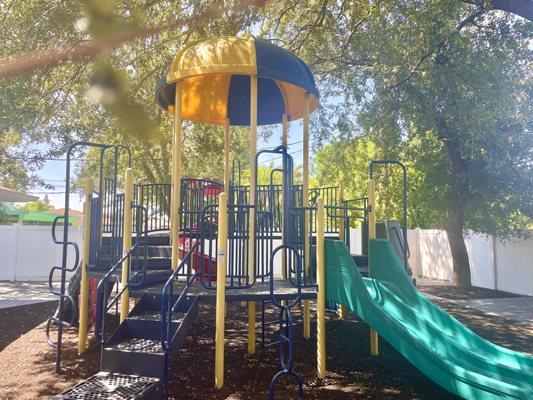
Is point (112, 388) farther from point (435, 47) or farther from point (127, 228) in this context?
point (435, 47)

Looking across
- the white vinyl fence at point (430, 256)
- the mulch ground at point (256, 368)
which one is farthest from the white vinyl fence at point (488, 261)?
the mulch ground at point (256, 368)

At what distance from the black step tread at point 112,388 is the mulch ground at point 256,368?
0.75 metres

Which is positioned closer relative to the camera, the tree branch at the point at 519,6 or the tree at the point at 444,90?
the tree branch at the point at 519,6

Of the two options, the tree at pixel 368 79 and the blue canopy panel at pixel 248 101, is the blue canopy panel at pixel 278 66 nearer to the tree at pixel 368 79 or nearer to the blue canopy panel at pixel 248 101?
the blue canopy panel at pixel 248 101

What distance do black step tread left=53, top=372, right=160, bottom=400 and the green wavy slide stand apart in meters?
2.23

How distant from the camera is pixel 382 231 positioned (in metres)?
7.53

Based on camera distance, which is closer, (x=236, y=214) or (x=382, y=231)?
(x=236, y=214)

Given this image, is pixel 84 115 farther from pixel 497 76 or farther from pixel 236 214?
pixel 497 76

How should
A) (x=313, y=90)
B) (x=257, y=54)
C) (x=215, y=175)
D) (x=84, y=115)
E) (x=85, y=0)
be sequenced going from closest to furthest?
1. (x=257, y=54)
2. (x=313, y=90)
3. (x=85, y=0)
4. (x=84, y=115)
5. (x=215, y=175)

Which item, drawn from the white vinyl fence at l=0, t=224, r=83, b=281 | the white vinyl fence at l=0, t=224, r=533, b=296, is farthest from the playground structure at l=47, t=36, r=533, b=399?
the white vinyl fence at l=0, t=224, r=83, b=281

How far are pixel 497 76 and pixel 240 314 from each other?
694cm

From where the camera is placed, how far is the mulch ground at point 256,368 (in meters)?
4.41

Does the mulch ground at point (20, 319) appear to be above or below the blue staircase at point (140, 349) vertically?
below

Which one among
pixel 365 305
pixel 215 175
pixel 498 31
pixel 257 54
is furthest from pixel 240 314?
pixel 215 175
